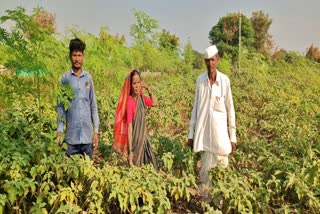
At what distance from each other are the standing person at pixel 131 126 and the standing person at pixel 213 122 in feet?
2.12

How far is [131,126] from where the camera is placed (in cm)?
442

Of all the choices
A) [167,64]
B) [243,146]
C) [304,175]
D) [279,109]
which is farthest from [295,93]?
[167,64]

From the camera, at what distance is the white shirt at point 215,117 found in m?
4.16

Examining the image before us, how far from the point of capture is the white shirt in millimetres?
4160

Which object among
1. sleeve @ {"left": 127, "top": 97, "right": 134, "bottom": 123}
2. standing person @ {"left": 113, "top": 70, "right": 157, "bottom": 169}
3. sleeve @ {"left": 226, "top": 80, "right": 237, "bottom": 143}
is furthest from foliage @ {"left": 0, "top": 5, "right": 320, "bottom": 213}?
sleeve @ {"left": 127, "top": 97, "right": 134, "bottom": 123}

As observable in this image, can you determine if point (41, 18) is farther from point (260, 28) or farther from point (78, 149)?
point (260, 28)

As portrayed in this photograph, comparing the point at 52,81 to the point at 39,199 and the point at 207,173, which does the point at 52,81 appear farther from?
the point at 207,173

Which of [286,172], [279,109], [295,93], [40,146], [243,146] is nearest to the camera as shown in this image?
[40,146]

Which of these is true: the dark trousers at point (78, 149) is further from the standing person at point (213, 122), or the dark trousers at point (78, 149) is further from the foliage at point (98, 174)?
the standing person at point (213, 122)

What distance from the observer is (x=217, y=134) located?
416 centimetres

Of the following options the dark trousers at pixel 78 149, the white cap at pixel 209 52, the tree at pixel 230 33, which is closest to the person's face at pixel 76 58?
the dark trousers at pixel 78 149

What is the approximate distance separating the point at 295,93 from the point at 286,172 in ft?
28.7

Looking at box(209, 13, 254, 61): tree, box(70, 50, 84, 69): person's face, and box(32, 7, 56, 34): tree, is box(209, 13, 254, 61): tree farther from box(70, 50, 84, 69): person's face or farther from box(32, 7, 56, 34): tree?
box(70, 50, 84, 69): person's face

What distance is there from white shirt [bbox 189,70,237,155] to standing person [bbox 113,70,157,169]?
66cm
